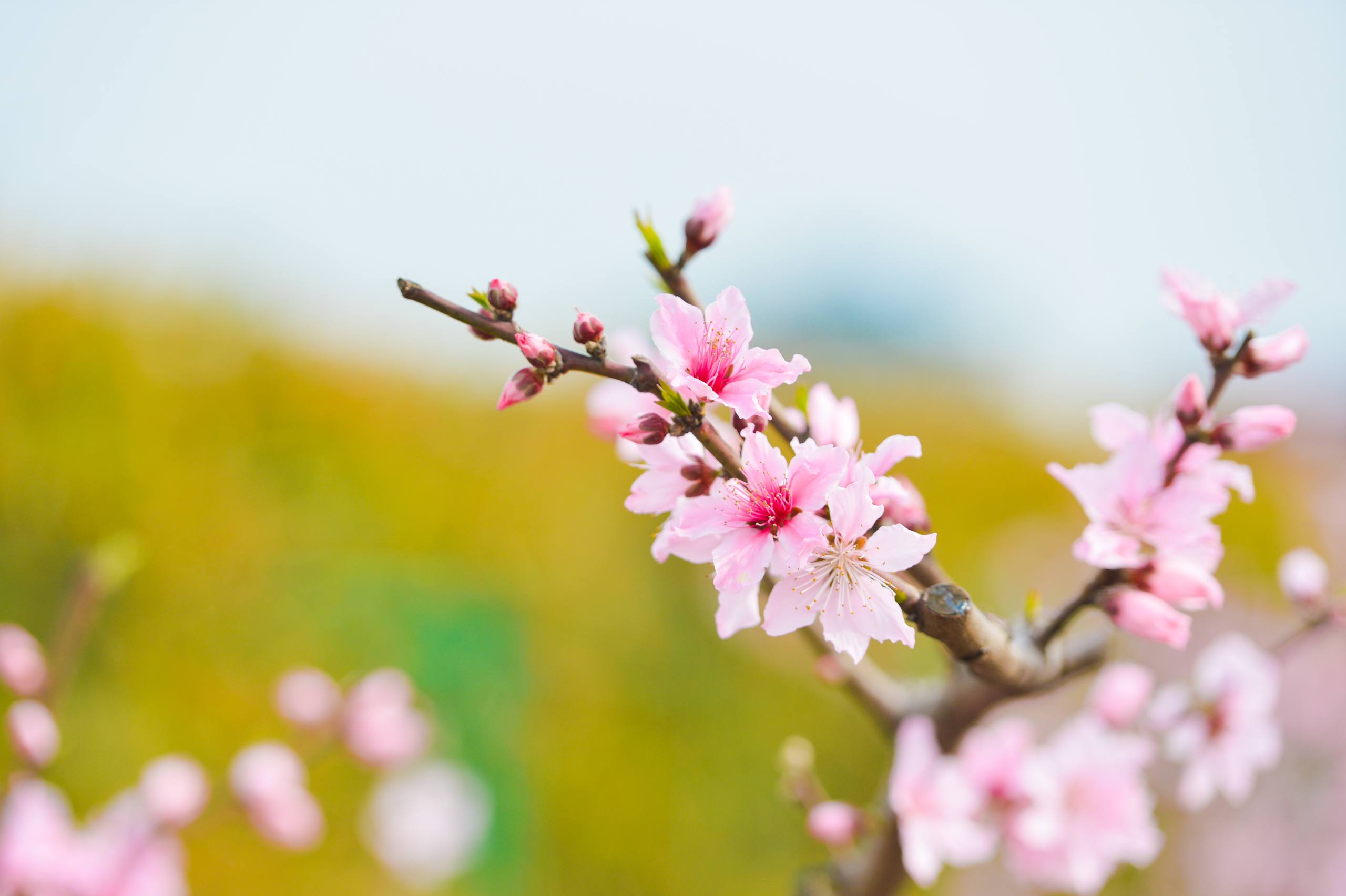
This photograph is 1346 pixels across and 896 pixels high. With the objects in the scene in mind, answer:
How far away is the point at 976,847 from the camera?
1074 mm

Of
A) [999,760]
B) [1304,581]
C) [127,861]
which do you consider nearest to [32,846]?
[127,861]

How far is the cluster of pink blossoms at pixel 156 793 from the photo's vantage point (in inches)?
46.5

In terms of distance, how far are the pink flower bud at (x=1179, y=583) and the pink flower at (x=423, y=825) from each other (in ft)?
10.1

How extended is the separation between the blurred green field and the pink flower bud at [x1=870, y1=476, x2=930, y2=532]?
9.60ft

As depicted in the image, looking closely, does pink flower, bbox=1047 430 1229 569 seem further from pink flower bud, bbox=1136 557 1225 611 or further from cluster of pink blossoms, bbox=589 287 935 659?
cluster of pink blossoms, bbox=589 287 935 659

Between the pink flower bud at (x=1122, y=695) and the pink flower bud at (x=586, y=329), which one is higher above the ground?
the pink flower bud at (x=586, y=329)

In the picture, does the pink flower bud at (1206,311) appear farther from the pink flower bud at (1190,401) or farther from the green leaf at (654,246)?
the green leaf at (654,246)

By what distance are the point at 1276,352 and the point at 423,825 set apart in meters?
3.26

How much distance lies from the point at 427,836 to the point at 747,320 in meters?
3.14

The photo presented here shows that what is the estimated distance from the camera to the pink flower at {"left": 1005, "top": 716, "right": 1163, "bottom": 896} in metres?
1.17

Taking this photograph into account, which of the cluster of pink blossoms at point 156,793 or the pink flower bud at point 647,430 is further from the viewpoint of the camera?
the cluster of pink blossoms at point 156,793

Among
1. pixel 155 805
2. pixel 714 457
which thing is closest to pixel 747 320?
pixel 714 457

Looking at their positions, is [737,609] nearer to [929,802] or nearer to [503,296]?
[503,296]

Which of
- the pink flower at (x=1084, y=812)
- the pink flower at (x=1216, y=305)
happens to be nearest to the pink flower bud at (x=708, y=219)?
the pink flower at (x=1216, y=305)
